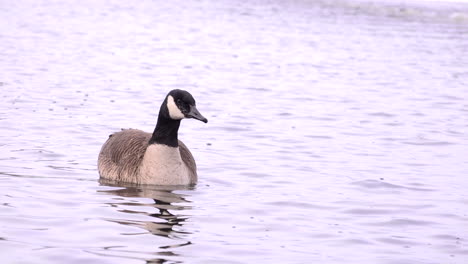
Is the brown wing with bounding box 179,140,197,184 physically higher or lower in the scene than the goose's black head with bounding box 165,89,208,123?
lower

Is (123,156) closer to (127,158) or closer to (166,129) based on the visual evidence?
(127,158)

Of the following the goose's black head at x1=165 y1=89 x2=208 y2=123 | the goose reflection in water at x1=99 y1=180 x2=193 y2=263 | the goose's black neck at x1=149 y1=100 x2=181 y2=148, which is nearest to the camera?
the goose reflection in water at x1=99 y1=180 x2=193 y2=263

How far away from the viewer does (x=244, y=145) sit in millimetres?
15250

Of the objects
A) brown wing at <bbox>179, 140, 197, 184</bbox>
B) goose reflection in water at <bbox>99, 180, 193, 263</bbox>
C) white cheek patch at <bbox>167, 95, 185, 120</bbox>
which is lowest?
goose reflection in water at <bbox>99, 180, 193, 263</bbox>

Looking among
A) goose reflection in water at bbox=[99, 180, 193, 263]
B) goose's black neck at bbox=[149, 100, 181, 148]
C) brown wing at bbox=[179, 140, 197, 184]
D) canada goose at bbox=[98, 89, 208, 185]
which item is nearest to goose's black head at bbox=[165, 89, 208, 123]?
canada goose at bbox=[98, 89, 208, 185]

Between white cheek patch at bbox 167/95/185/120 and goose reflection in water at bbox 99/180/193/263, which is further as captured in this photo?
white cheek patch at bbox 167/95/185/120

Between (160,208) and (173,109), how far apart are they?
64.2 inches

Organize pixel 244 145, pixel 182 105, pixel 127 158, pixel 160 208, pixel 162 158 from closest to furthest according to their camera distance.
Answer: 1. pixel 160 208
2. pixel 182 105
3. pixel 162 158
4. pixel 127 158
5. pixel 244 145

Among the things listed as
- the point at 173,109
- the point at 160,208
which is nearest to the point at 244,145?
the point at 173,109

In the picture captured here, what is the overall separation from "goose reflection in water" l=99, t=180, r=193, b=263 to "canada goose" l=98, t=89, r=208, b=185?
5.0 inches

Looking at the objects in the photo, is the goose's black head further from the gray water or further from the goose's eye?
the gray water

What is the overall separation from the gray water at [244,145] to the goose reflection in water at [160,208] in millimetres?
32

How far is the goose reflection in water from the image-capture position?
9.73 m

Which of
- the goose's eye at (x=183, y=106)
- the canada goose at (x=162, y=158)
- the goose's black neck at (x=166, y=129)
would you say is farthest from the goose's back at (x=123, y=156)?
the goose's eye at (x=183, y=106)
